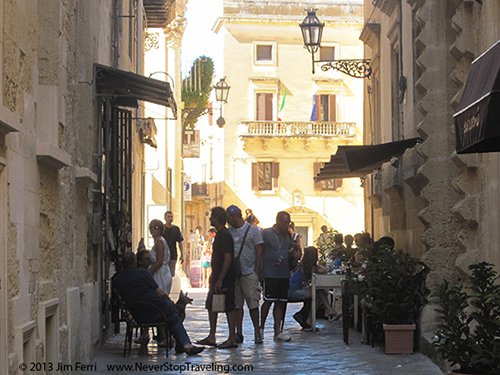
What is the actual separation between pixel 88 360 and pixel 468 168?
4739 mm

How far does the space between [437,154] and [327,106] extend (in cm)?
4578

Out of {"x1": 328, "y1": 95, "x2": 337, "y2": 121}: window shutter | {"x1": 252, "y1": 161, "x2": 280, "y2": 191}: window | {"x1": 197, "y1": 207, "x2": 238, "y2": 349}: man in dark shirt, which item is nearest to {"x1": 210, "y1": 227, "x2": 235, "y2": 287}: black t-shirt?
{"x1": 197, "y1": 207, "x2": 238, "y2": 349}: man in dark shirt

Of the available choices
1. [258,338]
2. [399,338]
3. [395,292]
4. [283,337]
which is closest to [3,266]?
[395,292]

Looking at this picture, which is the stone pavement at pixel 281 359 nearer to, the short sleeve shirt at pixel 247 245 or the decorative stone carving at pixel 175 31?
the short sleeve shirt at pixel 247 245

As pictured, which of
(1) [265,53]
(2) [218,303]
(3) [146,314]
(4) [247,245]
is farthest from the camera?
(1) [265,53]

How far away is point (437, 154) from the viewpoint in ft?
47.5

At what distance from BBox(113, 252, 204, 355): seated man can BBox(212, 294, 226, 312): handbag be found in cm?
113

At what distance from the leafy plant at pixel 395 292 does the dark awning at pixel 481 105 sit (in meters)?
5.12

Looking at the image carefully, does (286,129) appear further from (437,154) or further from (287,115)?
(437,154)

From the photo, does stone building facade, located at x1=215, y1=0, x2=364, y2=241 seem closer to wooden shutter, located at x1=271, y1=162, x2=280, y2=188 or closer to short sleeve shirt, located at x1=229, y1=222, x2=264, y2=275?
wooden shutter, located at x1=271, y1=162, x2=280, y2=188

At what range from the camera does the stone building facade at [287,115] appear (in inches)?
2298

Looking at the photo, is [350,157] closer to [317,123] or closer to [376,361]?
[376,361]

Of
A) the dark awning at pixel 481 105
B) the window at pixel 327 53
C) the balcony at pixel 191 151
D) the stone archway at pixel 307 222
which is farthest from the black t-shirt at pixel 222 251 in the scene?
the window at pixel 327 53

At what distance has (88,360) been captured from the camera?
43.1 feet
